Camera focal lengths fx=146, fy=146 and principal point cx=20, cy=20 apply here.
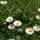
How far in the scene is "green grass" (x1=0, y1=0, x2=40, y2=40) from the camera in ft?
3.45

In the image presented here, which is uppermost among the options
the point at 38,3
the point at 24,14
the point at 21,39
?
the point at 38,3

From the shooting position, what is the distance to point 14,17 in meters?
1.18

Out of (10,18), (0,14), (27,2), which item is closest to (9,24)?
(10,18)

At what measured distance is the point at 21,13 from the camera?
4.05 feet

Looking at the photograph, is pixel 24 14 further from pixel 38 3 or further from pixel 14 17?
pixel 38 3

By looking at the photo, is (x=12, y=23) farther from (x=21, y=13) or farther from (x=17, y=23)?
A: (x=21, y=13)

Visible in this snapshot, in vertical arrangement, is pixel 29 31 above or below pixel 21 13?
below

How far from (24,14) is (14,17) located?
92 mm

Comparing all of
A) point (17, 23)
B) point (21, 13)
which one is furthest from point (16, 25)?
point (21, 13)

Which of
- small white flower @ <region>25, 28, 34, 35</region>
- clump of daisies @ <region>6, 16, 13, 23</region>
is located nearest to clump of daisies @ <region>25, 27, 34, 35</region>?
small white flower @ <region>25, 28, 34, 35</region>

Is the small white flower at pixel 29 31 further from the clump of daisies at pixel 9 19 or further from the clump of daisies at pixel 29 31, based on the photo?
the clump of daisies at pixel 9 19

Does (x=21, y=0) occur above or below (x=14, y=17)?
above

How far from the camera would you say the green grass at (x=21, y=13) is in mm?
1051

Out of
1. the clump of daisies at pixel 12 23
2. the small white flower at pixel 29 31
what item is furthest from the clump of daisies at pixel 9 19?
the small white flower at pixel 29 31
